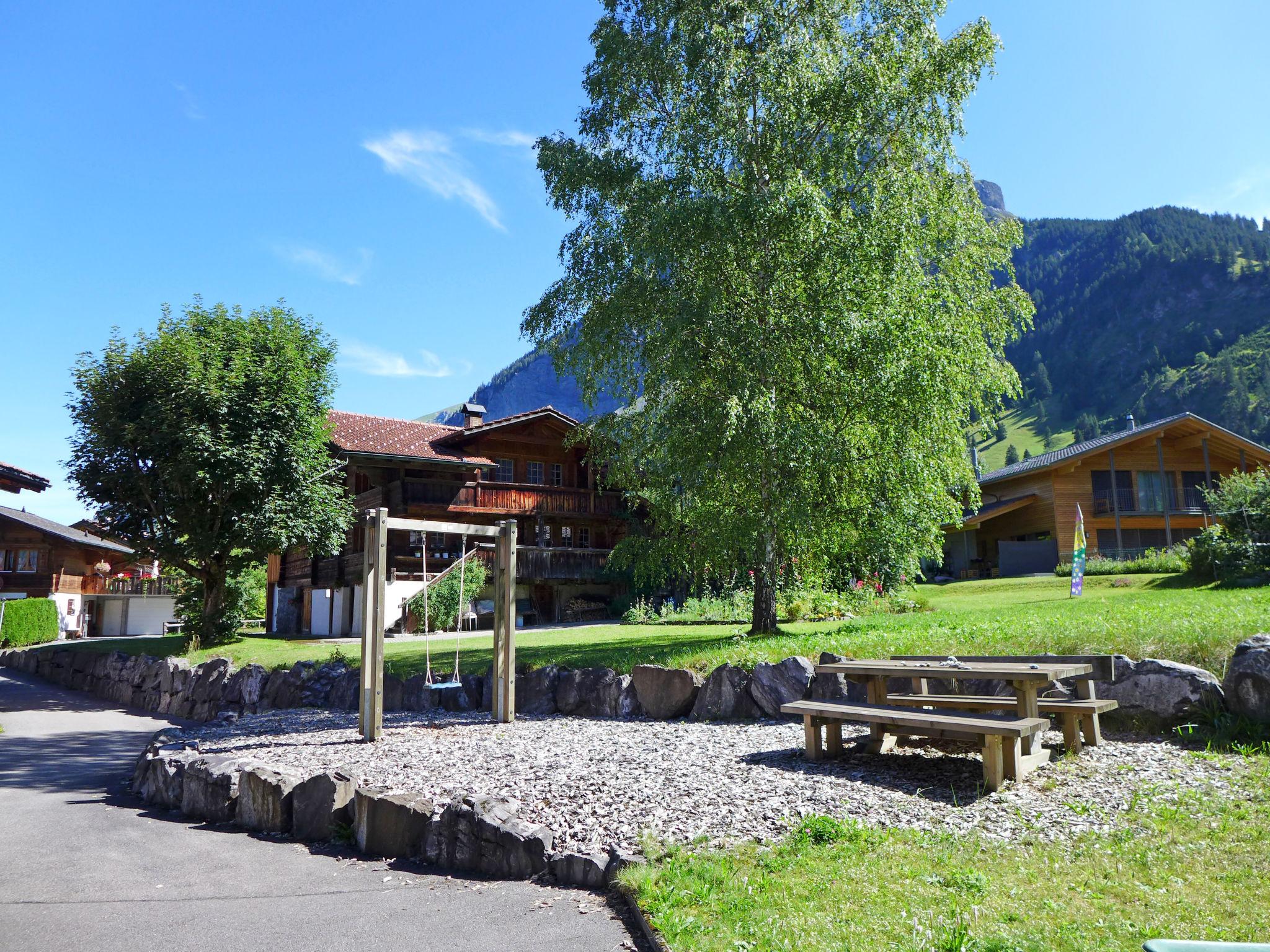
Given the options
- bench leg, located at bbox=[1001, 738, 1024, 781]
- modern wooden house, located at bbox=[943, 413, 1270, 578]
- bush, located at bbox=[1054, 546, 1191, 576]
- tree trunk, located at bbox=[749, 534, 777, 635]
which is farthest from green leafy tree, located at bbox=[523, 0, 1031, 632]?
modern wooden house, located at bbox=[943, 413, 1270, 578]

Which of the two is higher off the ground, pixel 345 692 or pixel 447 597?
pixel 447 597

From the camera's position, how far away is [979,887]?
4.42 m

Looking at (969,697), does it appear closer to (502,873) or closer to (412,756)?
(502,873)

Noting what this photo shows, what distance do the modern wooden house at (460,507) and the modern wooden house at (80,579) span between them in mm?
→ 15445

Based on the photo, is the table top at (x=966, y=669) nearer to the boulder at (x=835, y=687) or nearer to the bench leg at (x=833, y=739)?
the bench leg at (x=833, y=739)

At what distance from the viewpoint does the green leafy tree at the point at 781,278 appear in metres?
13.8

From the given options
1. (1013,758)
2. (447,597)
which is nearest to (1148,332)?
(447,597)

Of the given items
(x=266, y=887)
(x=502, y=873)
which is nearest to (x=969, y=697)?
(x=502, y=873)

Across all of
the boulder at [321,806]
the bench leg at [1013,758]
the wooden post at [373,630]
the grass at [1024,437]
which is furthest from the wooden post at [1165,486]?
the grass at [1024,437]

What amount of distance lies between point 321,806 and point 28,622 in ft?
132

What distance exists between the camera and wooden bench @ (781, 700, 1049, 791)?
623 centimetres

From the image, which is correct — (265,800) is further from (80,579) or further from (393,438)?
(80,579)

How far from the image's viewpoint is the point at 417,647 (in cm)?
1945

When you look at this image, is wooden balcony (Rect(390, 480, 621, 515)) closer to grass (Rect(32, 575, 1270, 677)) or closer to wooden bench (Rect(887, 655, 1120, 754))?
grass (Rect(32, 575, 1270, 677))
